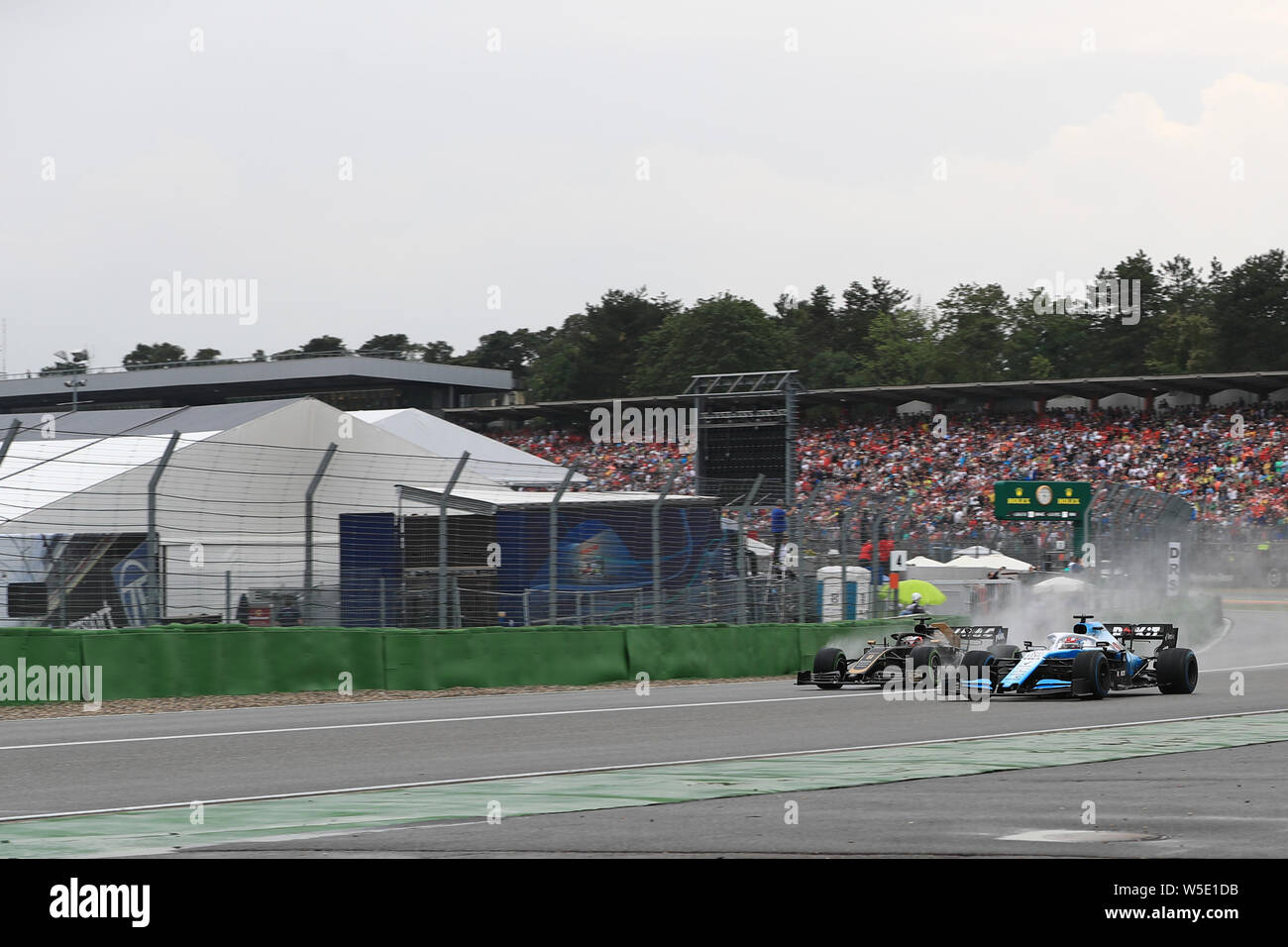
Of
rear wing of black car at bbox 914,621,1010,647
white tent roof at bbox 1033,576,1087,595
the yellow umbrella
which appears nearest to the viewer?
rear wing of black car at bbox 914,621,1010,647

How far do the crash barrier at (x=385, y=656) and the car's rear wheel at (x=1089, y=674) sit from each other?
251 inches

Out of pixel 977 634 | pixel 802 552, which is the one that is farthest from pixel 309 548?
pixel 802 552

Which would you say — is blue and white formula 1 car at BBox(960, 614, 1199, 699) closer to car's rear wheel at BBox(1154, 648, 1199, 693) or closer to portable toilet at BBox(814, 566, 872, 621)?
car's rear wheel at BBox(1154, 648, 1199, 693)

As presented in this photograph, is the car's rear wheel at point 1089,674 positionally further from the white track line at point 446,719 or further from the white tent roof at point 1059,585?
the white tent roof at point 1059,585

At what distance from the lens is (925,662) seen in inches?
720

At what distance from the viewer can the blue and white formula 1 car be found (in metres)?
15.8

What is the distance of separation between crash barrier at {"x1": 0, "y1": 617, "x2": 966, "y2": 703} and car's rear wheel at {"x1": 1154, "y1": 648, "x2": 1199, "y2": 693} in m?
6.60

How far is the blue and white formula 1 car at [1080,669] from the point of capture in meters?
15.8

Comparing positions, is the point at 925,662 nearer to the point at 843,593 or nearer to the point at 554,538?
the point at 554,538

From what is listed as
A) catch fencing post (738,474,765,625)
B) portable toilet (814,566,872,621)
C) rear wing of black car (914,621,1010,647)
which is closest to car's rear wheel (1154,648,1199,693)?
rear wing of black car (914,621,1010,647)

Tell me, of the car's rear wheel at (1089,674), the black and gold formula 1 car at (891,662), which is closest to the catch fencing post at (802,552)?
the black and gold formula 1 car at (891,662)

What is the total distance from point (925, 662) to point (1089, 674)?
2.84 meters
